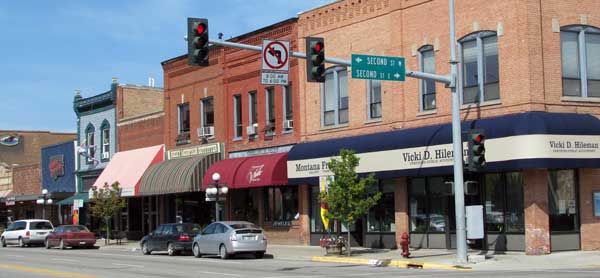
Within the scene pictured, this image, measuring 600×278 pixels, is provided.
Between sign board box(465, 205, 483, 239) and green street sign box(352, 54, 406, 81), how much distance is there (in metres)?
4.77

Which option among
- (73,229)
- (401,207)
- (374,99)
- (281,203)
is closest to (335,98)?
(374,99)

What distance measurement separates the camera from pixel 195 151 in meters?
44.4

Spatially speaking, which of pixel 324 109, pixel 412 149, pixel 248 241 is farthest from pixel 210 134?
pixel 412 149

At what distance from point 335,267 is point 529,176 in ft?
22.9

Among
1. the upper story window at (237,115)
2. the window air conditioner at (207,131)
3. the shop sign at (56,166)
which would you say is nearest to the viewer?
the upper story window at (237,115)

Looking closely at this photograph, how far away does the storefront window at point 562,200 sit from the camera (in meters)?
26.9

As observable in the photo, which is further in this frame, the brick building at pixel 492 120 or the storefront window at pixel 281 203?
the storefront window at pixel 281 203

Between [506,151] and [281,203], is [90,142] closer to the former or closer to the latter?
[281,203]

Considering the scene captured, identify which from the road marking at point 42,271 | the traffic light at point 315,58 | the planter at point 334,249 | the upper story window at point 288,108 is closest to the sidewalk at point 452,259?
the planter at point 334,249

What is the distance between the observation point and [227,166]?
40.4 metres

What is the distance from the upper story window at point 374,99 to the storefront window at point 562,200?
8.14 metres

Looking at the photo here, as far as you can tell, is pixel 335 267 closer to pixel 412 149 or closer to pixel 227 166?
pixel 412 149

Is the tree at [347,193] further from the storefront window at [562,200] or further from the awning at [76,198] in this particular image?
the awning at [76,198]

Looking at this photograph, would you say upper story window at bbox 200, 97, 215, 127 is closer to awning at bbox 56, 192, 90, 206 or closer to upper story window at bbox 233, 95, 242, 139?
upper story window at bbox 233, 95, 242, 139
